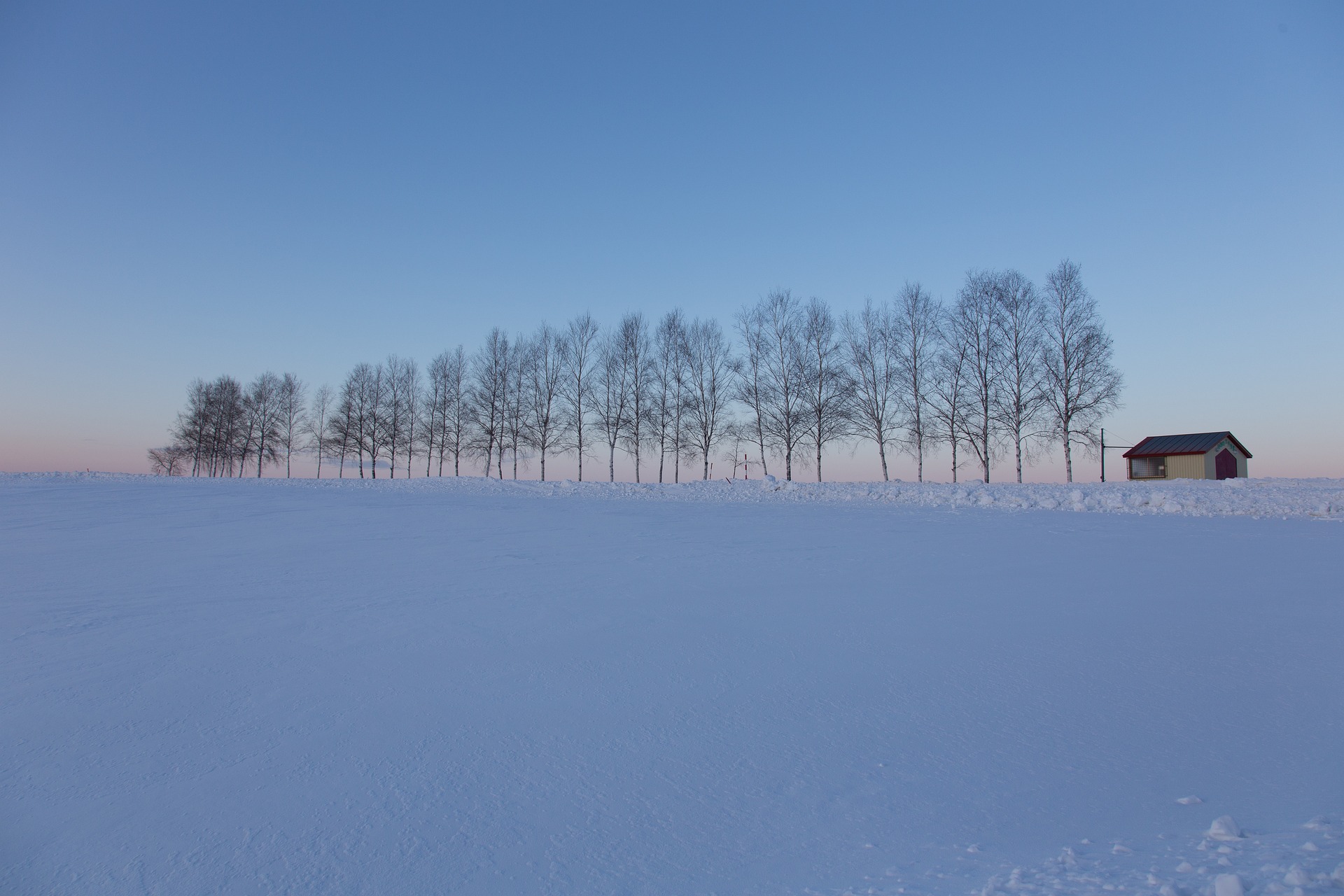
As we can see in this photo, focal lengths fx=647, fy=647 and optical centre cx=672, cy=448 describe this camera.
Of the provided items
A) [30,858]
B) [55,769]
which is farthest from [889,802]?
[55,769]

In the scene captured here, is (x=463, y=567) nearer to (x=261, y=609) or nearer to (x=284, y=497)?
(x=261, y=609)

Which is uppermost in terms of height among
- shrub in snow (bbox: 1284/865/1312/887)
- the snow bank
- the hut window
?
the hut window

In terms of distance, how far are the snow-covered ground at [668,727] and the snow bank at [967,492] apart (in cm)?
777

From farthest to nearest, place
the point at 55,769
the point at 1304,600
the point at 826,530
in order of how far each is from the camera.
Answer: the point at 826,530, the point at 1304,600, the point at 55,769

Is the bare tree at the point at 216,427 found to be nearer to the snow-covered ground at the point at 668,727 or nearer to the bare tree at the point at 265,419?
the bare tree at the point at 265,419

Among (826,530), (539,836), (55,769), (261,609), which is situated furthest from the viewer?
(826,530)

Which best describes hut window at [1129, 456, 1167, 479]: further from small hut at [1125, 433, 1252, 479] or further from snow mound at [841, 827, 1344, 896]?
snow mound at [841, 827, 1344, 896]

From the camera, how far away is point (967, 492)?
1645cm

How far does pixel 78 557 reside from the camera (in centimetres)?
768

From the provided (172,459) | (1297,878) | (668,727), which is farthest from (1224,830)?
(172,459)

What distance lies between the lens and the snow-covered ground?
2215 mm

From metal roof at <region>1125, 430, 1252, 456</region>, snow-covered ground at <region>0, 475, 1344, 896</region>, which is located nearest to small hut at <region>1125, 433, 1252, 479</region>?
metal roof at <region>1125, 430, 1252, 456</region>

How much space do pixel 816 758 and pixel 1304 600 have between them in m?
5.73

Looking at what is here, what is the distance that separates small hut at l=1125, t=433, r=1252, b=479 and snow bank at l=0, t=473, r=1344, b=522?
41.8ft
